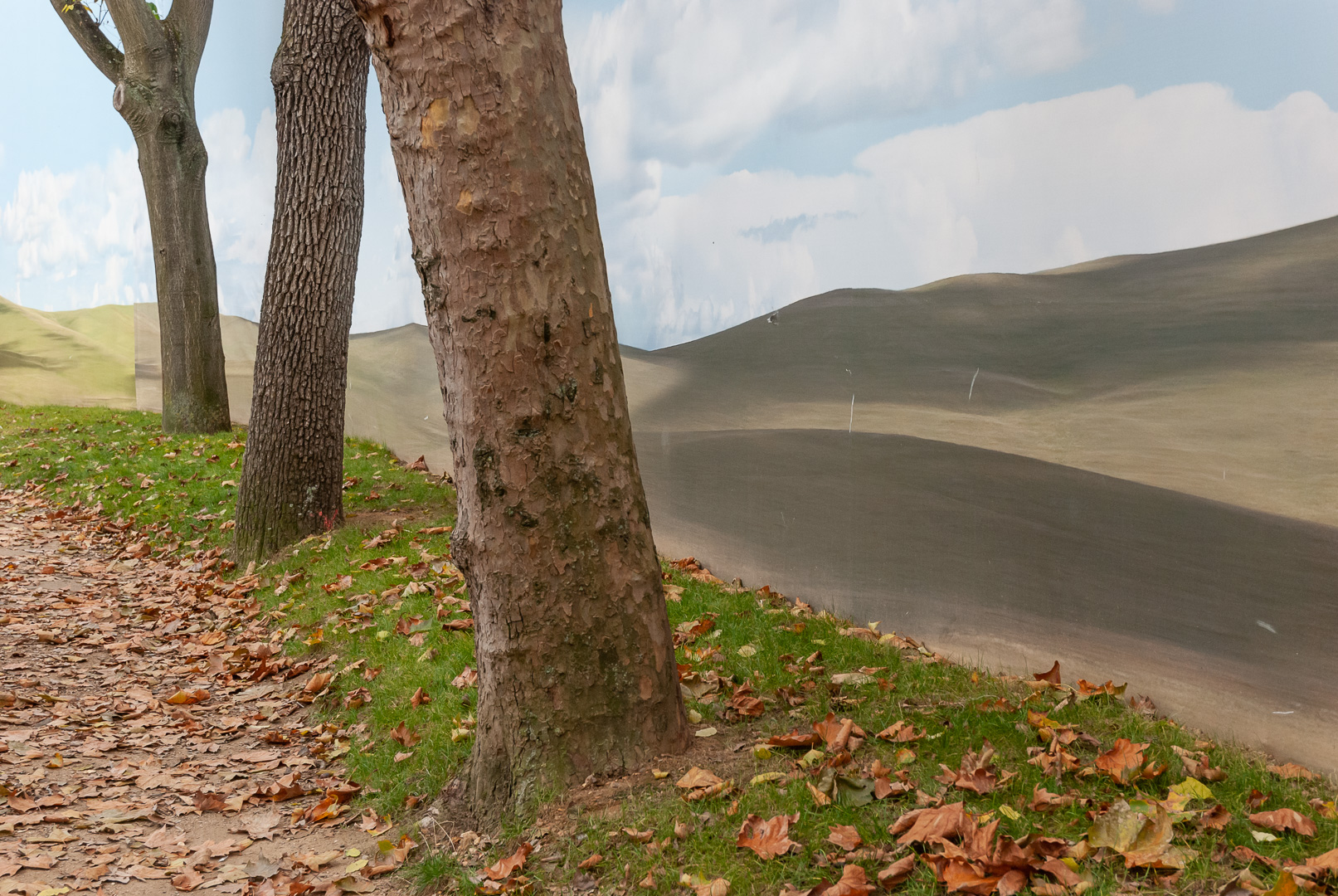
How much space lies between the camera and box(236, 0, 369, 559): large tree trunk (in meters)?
6.44

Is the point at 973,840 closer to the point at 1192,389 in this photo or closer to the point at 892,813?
the point at 892,813

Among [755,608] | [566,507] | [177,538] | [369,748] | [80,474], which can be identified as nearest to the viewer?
[566,507]

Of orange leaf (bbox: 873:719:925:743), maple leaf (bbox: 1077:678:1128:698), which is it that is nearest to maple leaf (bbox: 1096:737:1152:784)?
orange leaf (bbox: 873:719:925:743)

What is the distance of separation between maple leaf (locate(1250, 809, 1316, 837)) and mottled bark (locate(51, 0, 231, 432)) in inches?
435

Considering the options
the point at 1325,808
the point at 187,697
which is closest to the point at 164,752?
the point at 187,697

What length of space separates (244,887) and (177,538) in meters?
5.50

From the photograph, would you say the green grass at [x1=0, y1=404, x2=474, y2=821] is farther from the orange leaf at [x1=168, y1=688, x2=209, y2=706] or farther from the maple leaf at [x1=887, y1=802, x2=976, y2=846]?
the maple leaf at [x1=887, y1=802, x2=976, y2=846]

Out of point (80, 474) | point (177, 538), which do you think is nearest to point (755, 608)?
point (177, 538)

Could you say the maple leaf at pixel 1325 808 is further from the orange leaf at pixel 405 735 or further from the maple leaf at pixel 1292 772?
the orange leaf at pixel 405 735

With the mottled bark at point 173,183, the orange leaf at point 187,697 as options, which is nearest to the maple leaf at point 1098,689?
the orange leaf at point 187,697

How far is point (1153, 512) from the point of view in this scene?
13.4 ft

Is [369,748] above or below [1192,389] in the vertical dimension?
below

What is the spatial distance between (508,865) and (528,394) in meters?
1.47

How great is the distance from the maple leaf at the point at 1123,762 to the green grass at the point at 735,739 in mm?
32
